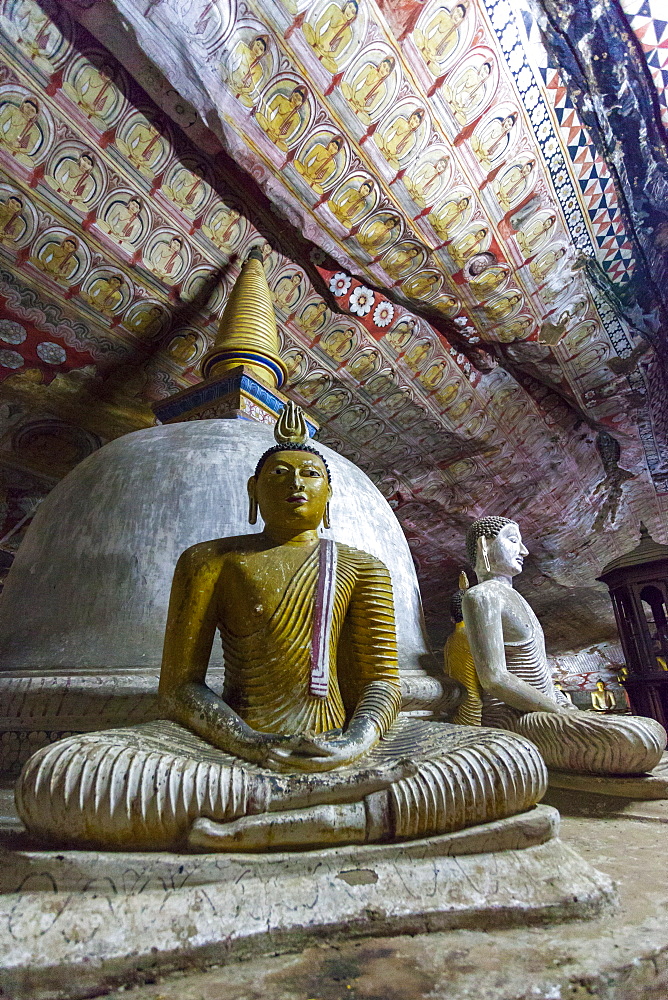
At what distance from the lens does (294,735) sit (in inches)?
50.9

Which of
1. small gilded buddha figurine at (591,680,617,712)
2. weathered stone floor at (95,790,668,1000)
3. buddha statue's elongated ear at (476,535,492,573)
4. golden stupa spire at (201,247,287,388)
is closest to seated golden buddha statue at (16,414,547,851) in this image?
weathered stone floor at (95,790,668,1000)

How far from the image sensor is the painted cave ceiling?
349cm

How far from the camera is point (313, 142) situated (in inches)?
156

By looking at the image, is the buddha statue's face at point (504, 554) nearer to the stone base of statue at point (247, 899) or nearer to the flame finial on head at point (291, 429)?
the flame finial on head at point (291, 429)

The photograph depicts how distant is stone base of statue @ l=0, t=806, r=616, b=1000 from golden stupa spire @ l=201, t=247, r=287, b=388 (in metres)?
2.91

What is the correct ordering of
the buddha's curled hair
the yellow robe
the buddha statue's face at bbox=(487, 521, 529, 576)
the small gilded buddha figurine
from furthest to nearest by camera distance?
the small gilded buddha figurine, the buddha's curled hair, the buddha statue's face at bbox=(487, 521, 529, 576), the yellow robe

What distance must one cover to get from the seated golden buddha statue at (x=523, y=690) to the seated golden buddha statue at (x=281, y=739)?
852 millimetres

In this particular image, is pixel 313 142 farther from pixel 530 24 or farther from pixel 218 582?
pixel 218 582

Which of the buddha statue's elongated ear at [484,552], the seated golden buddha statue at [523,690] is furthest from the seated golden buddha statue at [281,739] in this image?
the buddha statue's elongated ear at [484,552]

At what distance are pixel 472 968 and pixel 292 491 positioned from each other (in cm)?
124

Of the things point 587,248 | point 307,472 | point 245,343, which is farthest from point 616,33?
point 307,472

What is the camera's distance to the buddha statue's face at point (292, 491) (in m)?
1.75

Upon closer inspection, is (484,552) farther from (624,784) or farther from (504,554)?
(624,784)

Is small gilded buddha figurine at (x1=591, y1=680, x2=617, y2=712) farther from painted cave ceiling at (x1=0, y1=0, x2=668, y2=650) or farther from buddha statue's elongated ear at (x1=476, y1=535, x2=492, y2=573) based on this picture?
buddha statue's elongated ear at (x1=476, y1=535, x2=492, y2=573)
